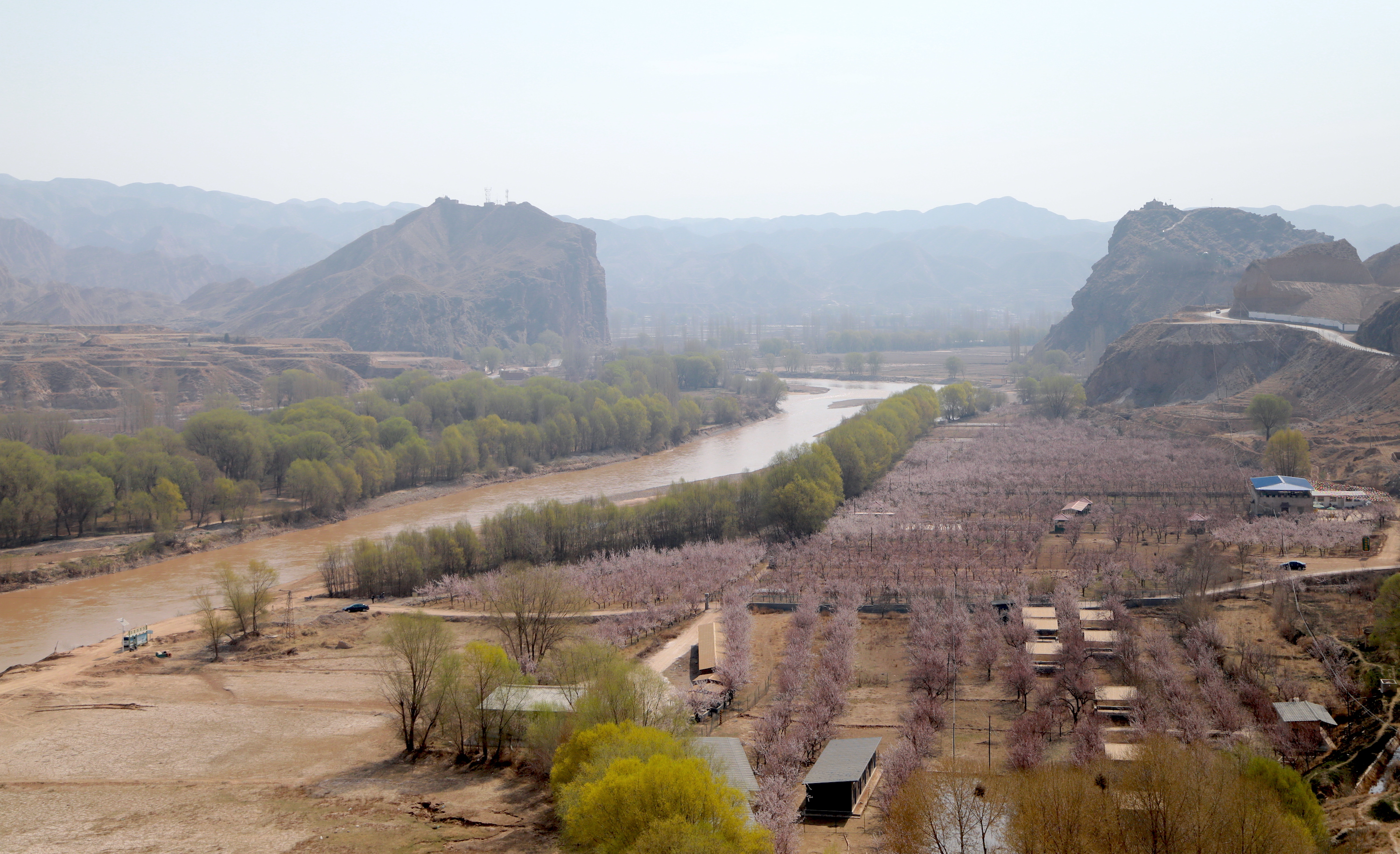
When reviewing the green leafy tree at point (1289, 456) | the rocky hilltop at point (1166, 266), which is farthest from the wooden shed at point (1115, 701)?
the rocky hilltop at point (1166, 266)

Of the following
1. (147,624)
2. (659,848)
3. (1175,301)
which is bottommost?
(147,624)

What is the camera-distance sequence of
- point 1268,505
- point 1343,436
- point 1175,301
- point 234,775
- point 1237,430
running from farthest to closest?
1. point 1175,301
2. point 1237,430
3. point 1343,436
4. point 1268,505
5. point 234,775

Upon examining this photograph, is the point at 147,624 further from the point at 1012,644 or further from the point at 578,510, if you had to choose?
the point at 1012,644

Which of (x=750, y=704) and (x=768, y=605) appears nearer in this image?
(x=750, y=704)

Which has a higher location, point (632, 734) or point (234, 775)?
point (632, 734)

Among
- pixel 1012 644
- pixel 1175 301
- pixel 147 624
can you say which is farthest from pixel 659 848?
pixel 1175 301

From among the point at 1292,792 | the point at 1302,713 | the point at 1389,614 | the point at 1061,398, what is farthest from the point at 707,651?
the point at 1061,398
